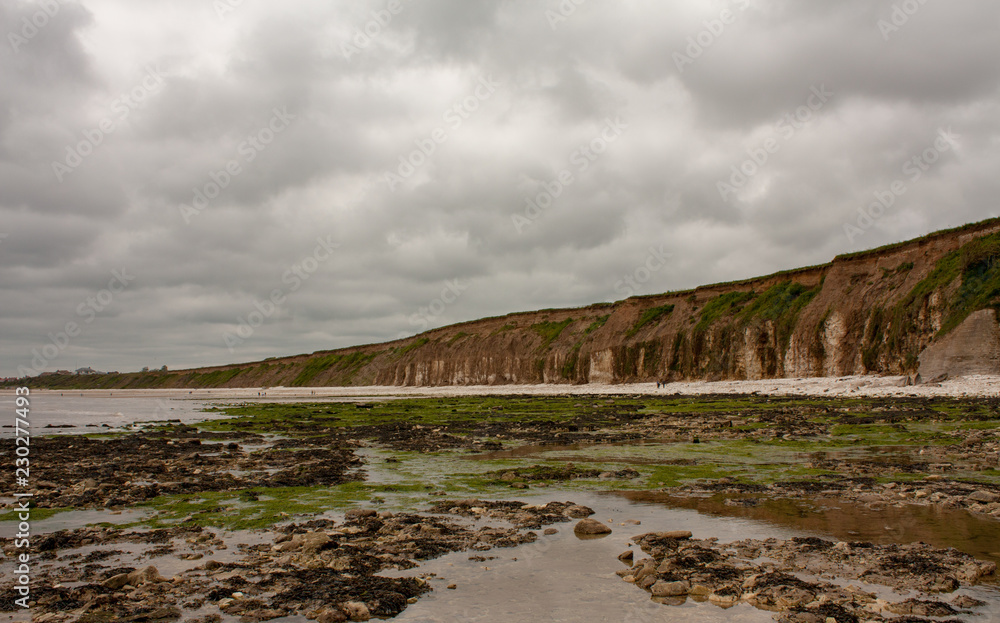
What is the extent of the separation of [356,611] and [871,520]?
7.39m

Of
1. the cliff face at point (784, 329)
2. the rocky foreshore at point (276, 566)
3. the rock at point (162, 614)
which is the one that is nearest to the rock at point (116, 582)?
the rocky foreshore at point (276, 566)

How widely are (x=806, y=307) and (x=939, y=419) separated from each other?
39718 millimetres

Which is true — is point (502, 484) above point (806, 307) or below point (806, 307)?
below

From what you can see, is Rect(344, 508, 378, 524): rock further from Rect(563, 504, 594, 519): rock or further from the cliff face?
the cliff face

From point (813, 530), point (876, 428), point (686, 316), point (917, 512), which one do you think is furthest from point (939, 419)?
point (686, 316)

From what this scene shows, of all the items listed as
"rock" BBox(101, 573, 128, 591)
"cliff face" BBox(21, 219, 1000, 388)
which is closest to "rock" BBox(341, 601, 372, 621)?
"rock" BBox(101, 573, 128, 591)

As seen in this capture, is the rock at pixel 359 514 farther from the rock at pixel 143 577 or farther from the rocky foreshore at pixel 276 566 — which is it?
the rock at pixel 143 577

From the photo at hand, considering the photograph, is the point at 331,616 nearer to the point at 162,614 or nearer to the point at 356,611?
the point at 356,611

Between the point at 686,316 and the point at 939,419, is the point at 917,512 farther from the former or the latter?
the point at 686,316

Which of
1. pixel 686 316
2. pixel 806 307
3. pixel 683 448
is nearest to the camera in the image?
pixel 683 448

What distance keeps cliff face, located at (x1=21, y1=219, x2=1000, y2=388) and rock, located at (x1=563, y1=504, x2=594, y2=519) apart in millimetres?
39128

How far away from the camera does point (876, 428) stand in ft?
63.9

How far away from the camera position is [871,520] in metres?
8.45

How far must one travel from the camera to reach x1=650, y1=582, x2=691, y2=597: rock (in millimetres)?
5949
